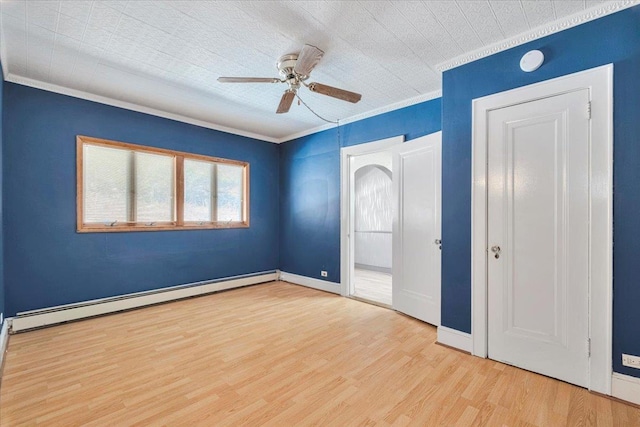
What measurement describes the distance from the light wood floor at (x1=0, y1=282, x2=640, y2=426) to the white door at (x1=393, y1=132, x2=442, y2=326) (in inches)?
12.5

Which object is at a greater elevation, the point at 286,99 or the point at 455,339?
the point at 286,99

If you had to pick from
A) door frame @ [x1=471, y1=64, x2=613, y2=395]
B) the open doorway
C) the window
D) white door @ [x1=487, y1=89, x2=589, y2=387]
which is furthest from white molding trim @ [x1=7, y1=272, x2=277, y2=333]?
door frame @ [x1=471, y1=64, x2=613, y2=395]

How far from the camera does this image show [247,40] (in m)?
2.40

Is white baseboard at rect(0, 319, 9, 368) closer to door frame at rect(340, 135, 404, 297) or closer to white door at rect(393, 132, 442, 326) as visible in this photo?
door frame at rect(340, 135, 404, 297)

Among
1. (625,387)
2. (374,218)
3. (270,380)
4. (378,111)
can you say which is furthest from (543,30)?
(374,218)

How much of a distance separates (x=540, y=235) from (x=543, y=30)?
1570 mm

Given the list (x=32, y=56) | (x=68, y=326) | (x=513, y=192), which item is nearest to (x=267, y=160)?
(x=32, y=56)

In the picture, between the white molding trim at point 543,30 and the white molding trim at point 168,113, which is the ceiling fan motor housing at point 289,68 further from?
the white molding trim at point 168,113

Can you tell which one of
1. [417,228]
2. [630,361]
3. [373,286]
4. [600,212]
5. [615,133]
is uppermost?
[615,133]

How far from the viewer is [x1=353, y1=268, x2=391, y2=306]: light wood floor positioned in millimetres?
4465

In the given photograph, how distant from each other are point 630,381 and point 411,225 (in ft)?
6.95

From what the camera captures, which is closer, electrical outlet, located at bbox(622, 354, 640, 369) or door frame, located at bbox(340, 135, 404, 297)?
electrical outlet, located at bbox(622, 354, 640, 369)

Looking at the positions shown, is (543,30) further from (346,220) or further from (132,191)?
(132,191)

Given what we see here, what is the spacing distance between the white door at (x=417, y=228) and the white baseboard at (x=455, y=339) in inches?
14.4
